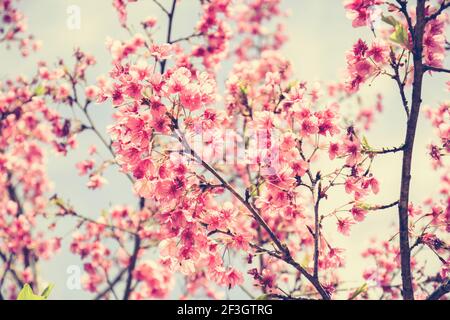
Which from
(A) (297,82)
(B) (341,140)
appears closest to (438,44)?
(B) (341,140)

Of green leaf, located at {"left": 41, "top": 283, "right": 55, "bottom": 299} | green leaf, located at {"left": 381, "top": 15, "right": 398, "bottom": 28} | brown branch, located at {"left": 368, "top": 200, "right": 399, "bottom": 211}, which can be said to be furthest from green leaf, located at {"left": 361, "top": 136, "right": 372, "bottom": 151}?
green leaf, located at {"left": 41, "top": 283, "right": 55, "bottom": 299}

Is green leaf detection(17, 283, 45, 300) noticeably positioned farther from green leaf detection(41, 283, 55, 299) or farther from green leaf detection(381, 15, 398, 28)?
green leaf detection(381, 15, 398, 28)

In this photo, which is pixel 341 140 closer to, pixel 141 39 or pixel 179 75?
pixel 179 75

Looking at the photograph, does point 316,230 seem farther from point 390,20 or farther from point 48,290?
point 48,290

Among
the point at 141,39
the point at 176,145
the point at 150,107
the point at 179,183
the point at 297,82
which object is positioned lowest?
the point at 179,183

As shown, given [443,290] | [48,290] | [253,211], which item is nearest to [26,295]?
[48,290]

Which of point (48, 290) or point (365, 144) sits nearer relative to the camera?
point (48, 290)

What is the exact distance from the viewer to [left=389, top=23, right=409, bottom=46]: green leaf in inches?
125

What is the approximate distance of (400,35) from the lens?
10.4 ft

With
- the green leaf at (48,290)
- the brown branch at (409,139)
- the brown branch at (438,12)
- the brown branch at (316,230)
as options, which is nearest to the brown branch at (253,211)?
the brown branch at (316,230)

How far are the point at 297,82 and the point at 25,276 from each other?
6291mm

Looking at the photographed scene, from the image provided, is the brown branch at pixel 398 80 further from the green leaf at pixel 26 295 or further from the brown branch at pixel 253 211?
the green leaf at pixel 26 295

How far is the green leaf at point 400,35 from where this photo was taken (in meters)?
3.17
